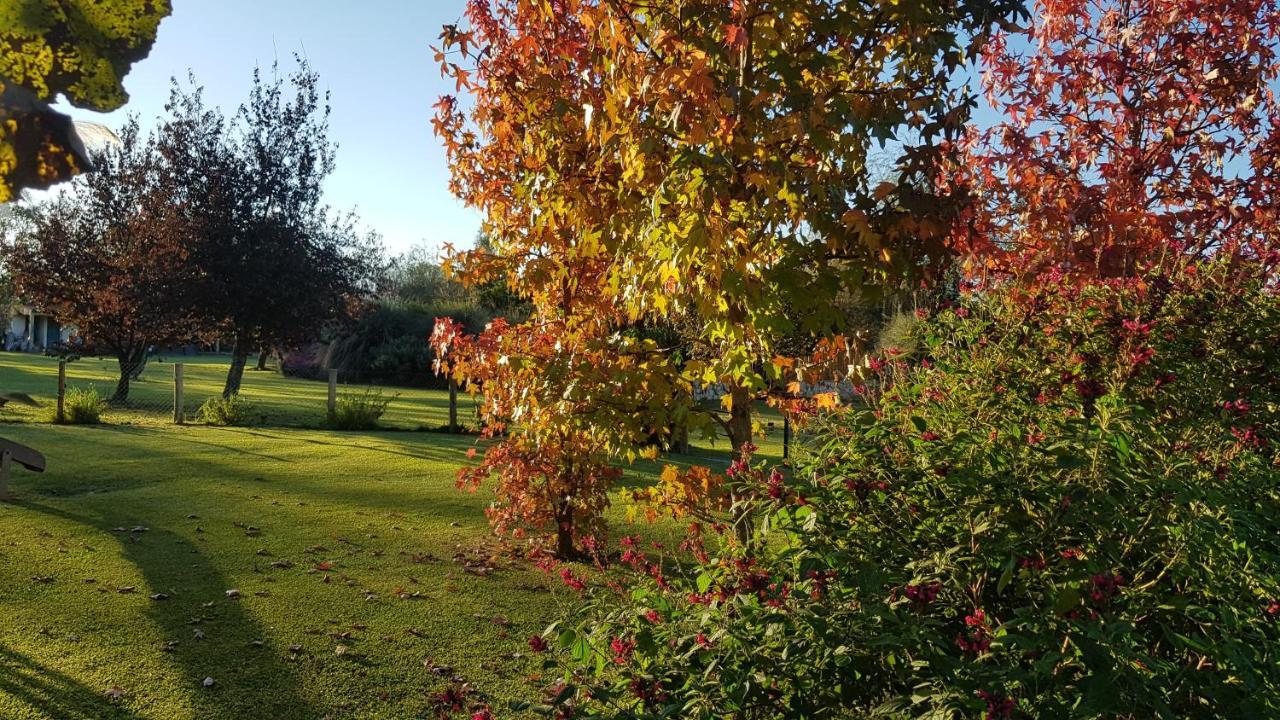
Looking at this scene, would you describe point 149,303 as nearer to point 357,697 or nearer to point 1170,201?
point 357,697

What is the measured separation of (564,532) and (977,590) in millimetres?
5625

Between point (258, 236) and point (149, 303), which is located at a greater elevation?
point (258, 236)

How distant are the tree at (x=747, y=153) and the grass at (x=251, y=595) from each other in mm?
1997

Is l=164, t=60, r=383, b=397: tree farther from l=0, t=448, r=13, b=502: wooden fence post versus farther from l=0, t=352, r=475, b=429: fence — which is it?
l=0, t=448, r=13, b=502: wooden fence post

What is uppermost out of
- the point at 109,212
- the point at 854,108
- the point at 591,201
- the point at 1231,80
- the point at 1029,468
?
the point at 109,212

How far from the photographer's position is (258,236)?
20.6 m

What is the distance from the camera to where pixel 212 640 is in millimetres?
5195

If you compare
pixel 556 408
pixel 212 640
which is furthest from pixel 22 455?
pixel 556 408

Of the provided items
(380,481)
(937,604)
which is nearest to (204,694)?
(937,604)

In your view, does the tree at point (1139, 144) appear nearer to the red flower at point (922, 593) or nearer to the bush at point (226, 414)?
the red flower at point (922, 593)

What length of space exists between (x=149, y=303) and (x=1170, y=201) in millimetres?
20171

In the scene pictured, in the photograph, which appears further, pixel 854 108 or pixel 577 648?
pixel 854 108

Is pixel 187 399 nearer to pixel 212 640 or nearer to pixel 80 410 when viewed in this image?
pixel 80 410

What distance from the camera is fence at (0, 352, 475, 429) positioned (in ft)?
55.2
